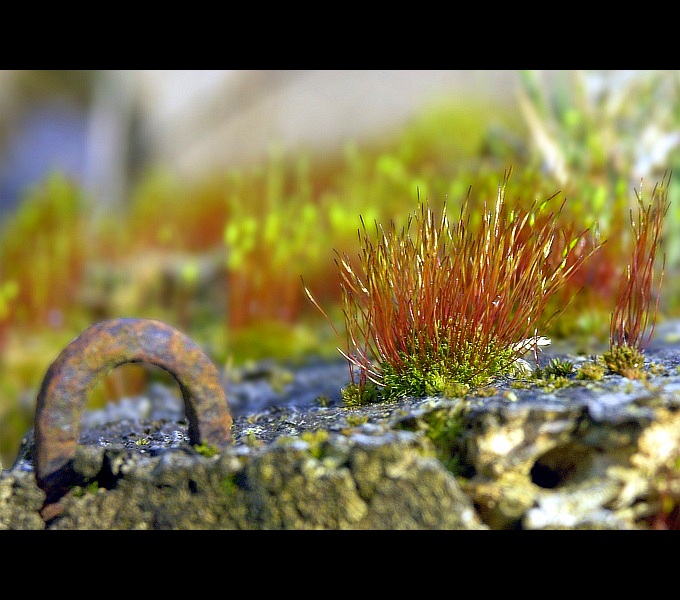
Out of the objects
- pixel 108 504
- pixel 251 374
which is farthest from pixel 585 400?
pixel 251 374

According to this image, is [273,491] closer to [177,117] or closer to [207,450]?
[207,450]

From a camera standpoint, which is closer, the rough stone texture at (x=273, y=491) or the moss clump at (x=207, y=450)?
the rough stone texture at (x=273, y=491)

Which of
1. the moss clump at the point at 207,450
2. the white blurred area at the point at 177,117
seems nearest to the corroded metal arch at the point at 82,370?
the moss clump at the point at 207,450

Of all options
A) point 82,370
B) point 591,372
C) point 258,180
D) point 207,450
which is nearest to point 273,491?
point 207,450

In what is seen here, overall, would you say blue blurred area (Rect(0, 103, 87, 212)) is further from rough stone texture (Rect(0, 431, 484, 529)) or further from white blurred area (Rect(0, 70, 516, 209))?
rough stone texture (Rect(0, 431, 484, 529))

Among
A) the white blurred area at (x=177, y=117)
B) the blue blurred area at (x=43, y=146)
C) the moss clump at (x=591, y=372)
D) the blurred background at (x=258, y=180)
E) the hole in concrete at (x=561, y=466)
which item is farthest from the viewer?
the blue blurred area at (x=43, y=146)

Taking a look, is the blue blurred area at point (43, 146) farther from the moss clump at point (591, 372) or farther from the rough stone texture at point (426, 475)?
the moss clump at point (591, 372)

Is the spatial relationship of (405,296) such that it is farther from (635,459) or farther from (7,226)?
(7,226)
